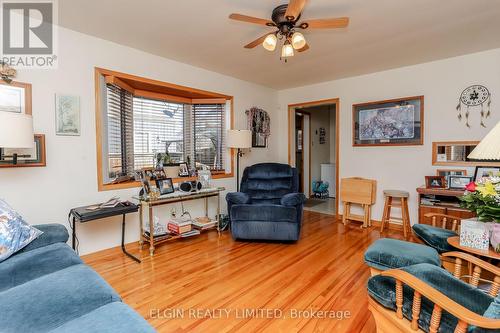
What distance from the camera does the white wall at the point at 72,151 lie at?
236cm

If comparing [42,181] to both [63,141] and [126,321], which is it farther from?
[126,321]

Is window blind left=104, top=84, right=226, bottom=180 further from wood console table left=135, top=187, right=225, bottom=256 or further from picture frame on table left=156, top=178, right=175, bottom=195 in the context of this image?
wood console table left=135, top=187, right=225, bottom=256

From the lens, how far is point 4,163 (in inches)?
86.6

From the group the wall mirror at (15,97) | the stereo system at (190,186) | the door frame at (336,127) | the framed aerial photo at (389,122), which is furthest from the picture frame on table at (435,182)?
the wall mirror at (15,97)

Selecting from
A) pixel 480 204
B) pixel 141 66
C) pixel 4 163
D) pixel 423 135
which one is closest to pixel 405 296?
pixel 480 204

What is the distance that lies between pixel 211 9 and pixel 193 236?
108 inches

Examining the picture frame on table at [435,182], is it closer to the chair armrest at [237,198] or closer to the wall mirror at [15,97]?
the chair armrest at [237,198]

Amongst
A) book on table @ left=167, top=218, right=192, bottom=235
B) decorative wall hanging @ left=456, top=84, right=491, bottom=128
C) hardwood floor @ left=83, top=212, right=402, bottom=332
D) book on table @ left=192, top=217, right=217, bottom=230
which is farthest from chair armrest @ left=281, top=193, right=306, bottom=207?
decorative wall hanging @ left=456, top=84, right=491, bottom=128

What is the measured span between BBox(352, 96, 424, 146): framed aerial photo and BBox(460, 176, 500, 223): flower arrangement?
218 cm

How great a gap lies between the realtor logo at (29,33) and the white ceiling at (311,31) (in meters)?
0.15

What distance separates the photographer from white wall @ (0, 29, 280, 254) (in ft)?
7.73

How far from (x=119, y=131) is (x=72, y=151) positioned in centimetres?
63

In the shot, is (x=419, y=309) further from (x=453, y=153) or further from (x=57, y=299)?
(x=453, y=153)

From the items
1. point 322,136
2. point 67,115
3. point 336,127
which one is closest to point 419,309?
point 67,115
